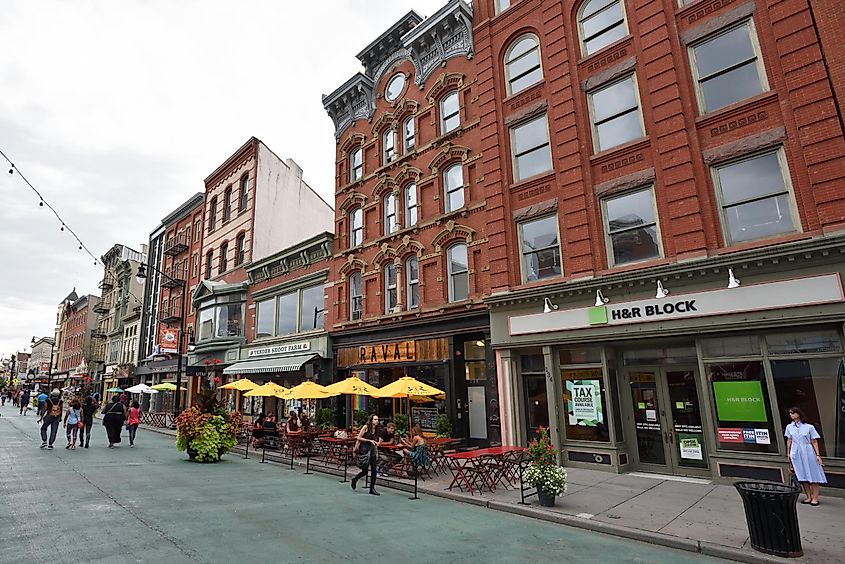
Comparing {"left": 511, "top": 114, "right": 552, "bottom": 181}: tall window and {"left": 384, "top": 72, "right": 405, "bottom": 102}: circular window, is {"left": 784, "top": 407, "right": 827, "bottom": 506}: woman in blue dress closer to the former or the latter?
{"left": 511, "top": 114, "right": 552, "bottom": 181}: tall window

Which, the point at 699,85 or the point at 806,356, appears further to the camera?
the point at 699,85

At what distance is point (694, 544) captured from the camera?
22.1ft

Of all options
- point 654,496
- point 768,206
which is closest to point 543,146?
point 768,206

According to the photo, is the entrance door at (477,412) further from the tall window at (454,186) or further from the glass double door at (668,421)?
the tall window at (454,186)

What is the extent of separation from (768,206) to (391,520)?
10.5 metres

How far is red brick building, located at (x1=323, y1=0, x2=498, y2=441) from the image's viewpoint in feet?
54.7

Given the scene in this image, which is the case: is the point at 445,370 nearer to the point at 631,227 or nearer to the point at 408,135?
the point at 631,227

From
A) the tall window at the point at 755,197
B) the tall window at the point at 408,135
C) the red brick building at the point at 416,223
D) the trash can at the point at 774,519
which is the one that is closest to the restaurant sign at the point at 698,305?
the tall window at the point at 755,197

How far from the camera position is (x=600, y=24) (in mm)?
14422

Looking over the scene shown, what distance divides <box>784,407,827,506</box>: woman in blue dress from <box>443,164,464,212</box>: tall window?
11.9 meters

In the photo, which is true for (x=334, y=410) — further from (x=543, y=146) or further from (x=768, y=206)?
(x=768, y=206)

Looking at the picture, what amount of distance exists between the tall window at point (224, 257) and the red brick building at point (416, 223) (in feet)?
39.6

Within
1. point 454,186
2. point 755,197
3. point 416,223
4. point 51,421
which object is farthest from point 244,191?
point 755,197

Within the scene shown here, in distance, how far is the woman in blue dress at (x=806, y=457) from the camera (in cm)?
841
